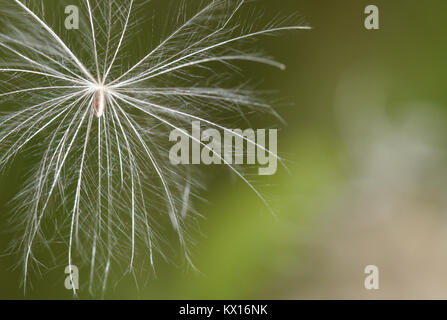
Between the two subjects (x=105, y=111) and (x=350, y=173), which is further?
(x=350, y=173)

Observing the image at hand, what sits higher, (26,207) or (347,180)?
(347,180)

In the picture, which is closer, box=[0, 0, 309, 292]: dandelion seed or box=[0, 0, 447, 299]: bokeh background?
box=[0, 0, 309, 292]: dandelion seed
